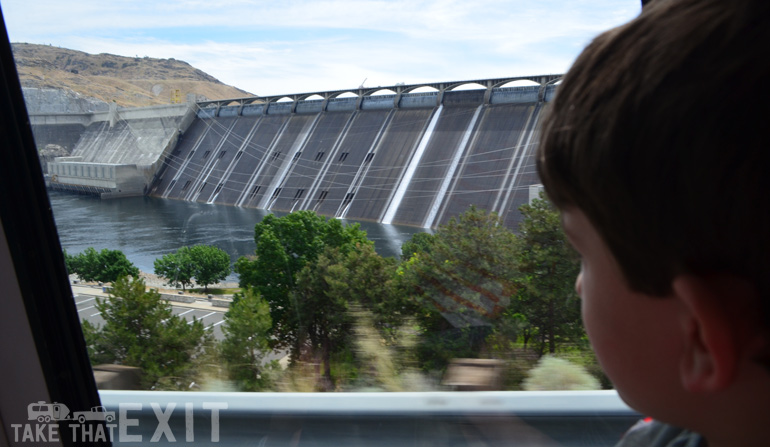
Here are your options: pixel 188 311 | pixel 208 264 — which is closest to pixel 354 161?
pixel 208 264

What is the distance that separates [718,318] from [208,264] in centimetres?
130

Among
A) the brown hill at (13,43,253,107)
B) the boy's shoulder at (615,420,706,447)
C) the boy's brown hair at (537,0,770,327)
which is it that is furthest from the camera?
the brown hill at (13,43,253,107)

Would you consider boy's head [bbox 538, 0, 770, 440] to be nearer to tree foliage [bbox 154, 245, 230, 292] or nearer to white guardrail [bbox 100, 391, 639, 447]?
white guardrail [bbox 100, 391, 639, 447]

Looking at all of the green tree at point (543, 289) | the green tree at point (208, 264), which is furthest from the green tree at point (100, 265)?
the green tree at point (543, 289)

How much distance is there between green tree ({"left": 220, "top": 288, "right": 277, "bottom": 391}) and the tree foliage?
12 cm

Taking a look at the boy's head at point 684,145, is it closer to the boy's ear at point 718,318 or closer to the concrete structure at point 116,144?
the boy's ear at point 718,318

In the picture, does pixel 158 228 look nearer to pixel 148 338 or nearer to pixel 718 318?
pixel 148 338

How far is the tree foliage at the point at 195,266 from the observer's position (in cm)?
136

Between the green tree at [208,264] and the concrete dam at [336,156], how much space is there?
0.79 ft

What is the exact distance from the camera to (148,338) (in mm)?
1229

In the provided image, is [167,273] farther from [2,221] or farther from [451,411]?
[451,411]

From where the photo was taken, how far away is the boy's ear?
0.26 metres

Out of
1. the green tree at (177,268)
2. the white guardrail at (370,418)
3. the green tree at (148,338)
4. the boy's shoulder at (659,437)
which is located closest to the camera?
the boy's shoulder at (659,437)

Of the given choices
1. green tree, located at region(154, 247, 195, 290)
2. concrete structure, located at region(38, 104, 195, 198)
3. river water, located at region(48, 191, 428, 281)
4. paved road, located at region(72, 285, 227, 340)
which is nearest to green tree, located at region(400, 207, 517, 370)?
river water, located at region(48, 191, 428, 281)
